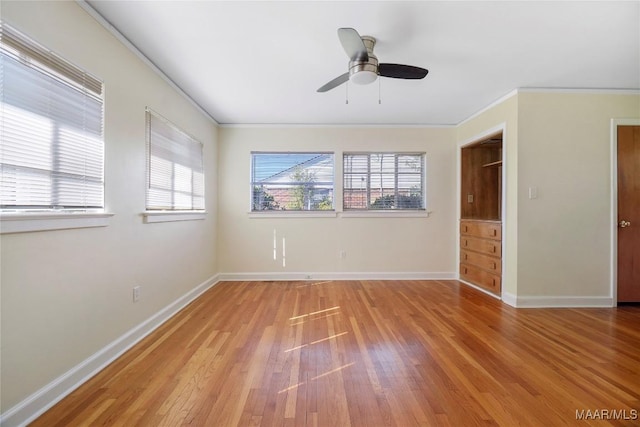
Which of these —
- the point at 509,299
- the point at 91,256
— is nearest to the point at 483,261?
the point at 509,299

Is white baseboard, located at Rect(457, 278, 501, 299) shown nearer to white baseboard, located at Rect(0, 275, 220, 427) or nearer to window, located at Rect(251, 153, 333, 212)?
window, located at Rect(251, 153, 333, 212)

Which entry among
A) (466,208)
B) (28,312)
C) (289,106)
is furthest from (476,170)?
(28,312)

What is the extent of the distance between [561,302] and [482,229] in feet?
3.80

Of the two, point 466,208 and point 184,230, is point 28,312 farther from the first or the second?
point 466,208

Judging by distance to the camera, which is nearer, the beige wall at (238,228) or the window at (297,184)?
the beige wall at (238,228)

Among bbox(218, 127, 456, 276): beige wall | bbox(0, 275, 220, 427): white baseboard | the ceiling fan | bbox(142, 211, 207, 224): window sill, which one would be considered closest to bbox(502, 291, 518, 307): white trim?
bbox(218, 127, 456, 276): beige wall

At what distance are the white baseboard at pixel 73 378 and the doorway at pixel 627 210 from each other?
5012 mm

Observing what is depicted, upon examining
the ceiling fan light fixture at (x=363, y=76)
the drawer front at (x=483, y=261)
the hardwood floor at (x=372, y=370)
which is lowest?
the hardwood floor at (x=372, y=370)

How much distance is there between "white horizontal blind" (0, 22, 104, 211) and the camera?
1.39 m

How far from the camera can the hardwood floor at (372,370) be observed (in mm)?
1528

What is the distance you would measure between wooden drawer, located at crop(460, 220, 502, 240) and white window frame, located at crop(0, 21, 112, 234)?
4058mm

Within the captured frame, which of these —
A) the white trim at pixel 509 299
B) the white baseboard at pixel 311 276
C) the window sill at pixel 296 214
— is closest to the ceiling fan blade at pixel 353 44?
the window sill at pixel 296 214

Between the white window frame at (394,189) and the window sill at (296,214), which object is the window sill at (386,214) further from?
the window sill at (296,214)

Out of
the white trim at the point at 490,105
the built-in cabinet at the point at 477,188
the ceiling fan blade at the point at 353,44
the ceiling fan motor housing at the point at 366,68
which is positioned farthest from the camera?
the built-in cabinet at the point at 477,188
